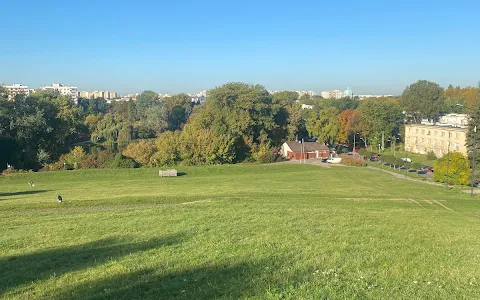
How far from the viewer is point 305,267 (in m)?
8.84

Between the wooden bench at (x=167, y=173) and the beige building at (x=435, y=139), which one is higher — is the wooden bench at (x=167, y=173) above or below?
below

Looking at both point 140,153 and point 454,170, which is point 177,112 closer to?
point 140,153

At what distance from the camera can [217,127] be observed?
236ft

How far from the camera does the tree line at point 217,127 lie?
63031 mm

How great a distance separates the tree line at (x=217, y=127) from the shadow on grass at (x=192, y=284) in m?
54.4

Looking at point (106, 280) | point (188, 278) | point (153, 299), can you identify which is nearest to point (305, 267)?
point (188, 278)

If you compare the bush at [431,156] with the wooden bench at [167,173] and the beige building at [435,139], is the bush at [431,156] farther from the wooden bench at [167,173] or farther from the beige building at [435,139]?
the wooden bench at [167,173]

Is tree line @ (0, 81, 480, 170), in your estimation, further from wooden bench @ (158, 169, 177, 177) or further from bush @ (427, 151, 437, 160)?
wooden bench @ (158, 169, 177, 177)

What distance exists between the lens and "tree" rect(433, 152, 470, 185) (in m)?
44.9

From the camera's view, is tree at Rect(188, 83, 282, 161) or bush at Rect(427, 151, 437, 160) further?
tree at Rect(188, 83, 282, 161)

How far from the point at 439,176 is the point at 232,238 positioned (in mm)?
42116

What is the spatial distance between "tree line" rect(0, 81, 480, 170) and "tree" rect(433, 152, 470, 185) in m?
31.3

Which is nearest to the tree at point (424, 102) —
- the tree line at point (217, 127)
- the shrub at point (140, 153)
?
the tree line at point (217, 127)

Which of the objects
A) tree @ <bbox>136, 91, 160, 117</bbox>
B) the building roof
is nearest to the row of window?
the building roof
